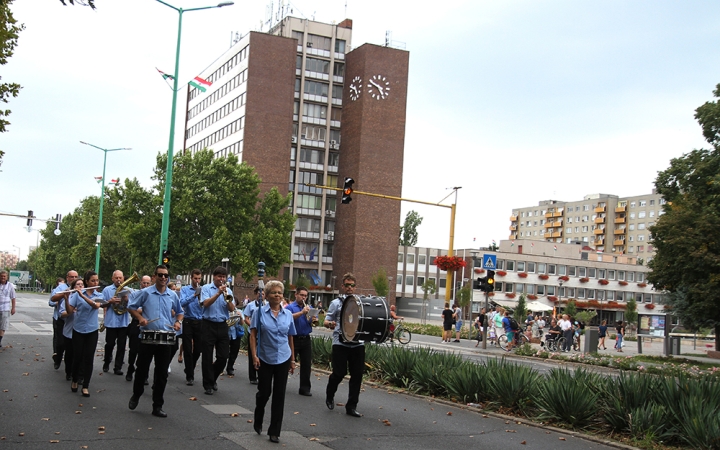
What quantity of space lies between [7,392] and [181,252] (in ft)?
144

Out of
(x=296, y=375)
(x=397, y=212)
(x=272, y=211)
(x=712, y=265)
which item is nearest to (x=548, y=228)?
(x=397, y=212)

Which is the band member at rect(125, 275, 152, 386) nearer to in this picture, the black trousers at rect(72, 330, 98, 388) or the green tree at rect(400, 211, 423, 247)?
the black trousers at rect(72, 330, 98, 388)

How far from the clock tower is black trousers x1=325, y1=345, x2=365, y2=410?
7046 cm

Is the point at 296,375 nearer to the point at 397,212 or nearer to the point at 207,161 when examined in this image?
the point at 207,161

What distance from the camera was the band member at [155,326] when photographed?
10078 millimetres

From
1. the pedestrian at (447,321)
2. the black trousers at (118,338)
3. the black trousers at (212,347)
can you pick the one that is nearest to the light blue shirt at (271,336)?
the black trousers at (212,347)

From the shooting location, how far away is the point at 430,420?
1102 cm

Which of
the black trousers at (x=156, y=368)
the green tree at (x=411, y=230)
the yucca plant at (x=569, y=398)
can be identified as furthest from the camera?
the green tree at (x=411, y=230)

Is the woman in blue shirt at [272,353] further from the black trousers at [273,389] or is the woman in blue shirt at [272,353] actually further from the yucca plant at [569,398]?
the yucca plant at [569,398]

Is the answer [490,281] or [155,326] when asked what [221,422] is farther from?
[490,281]

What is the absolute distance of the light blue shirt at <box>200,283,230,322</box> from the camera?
511 inches

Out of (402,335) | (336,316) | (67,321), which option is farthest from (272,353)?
(402,335)

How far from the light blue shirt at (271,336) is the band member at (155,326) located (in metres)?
1.78

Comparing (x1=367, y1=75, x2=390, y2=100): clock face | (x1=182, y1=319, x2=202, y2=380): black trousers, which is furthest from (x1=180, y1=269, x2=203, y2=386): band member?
(x1=367, y1=75, x2=390, y2=100): clock face
